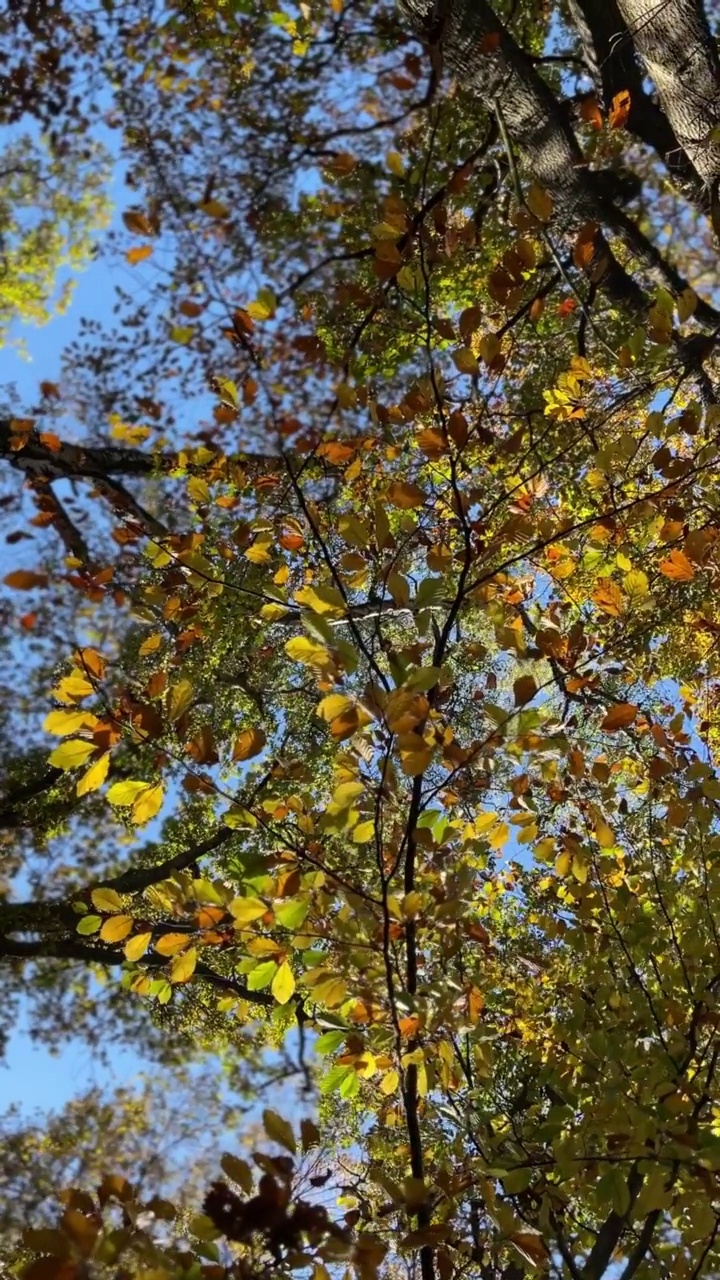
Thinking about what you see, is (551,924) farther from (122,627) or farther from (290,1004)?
(122,627)

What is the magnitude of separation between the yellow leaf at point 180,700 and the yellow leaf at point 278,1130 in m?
0.97

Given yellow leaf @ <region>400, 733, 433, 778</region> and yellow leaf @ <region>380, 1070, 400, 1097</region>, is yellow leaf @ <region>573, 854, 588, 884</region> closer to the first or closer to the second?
yellow leaf @ <region>380, 1070, 400, 1097</region>

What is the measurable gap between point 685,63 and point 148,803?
5587 millimetres

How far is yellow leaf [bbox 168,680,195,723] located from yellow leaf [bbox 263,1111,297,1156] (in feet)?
3.17

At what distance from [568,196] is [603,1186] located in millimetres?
6003

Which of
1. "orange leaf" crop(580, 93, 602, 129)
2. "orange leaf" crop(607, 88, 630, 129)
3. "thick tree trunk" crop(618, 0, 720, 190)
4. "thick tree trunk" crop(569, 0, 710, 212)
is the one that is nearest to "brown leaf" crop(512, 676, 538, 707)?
"thick tree trunk" crop(618, 0, 720, 190)

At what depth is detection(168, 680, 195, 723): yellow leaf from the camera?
Result: 6.84ft

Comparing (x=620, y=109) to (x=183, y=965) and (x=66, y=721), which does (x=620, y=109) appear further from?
(x=183, y=965)

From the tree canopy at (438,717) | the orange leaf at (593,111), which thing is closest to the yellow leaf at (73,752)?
the tree canopy at (438,717)

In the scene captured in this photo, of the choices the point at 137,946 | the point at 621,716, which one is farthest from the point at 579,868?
the point at 137,946

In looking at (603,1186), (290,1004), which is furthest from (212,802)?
(603,1186)

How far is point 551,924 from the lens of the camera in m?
4.42

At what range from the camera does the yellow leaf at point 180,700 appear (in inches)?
82.0

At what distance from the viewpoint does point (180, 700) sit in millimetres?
2109
